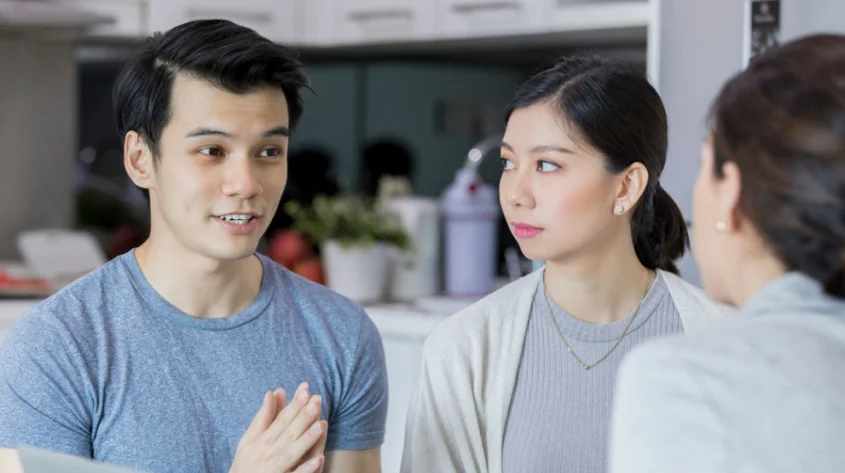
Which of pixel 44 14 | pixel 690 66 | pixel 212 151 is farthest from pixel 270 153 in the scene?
pixel 44 14

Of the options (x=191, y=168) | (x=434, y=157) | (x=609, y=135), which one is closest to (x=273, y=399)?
(x=191, y=168)

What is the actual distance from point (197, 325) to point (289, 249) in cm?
171

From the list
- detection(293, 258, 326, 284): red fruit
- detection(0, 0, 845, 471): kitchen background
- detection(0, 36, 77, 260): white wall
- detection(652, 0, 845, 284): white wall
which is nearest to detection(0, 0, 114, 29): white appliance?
detection(0, 0, 845, 471): kitchen background

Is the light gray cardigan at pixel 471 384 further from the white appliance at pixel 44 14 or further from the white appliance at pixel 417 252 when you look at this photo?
the white appliance at pixel 44 14

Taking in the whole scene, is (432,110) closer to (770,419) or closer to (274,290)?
(274,290)

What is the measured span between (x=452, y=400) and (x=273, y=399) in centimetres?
28

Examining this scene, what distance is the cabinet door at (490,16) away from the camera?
119 inches

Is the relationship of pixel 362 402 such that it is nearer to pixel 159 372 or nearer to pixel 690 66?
pixel 159 372

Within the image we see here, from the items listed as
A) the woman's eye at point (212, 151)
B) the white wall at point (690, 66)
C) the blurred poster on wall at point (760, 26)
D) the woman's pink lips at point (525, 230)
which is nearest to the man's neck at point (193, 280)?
the woman's eye at point (212, 151)

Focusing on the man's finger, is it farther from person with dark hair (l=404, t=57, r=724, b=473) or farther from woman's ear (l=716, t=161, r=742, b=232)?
woman's ear (l=716, t=161, r=742, b=232)

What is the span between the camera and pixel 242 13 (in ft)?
10.8

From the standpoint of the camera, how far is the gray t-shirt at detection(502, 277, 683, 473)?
1521mm

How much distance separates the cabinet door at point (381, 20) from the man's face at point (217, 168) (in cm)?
175

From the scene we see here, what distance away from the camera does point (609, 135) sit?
5.11 ft
